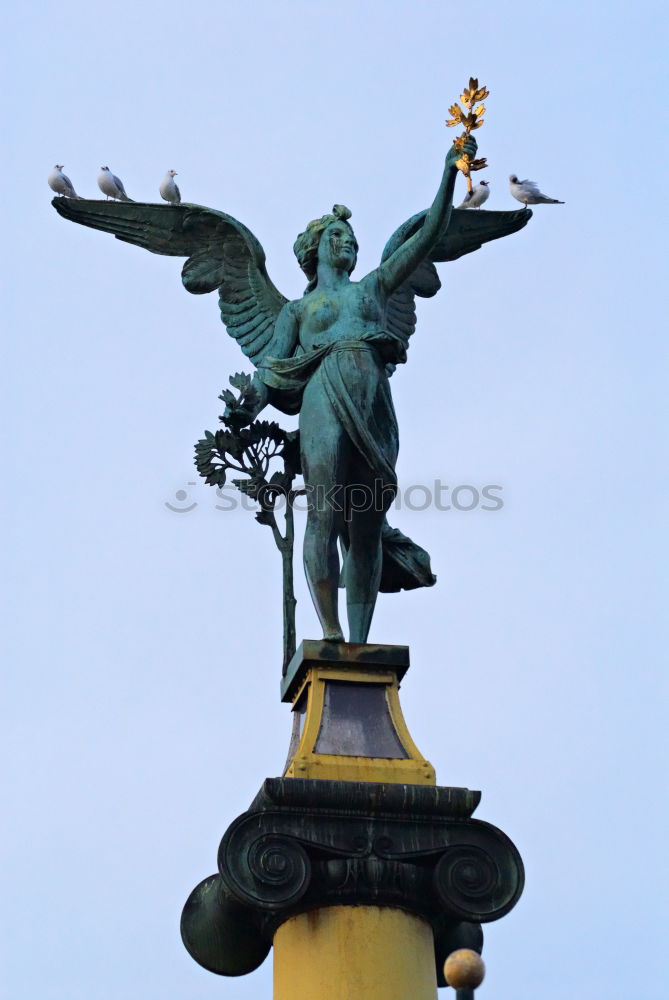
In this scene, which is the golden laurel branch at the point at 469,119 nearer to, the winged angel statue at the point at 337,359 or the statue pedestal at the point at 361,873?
the winged angel statue at the point at 337,359

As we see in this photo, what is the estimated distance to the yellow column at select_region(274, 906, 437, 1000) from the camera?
Answer: 1132 cm

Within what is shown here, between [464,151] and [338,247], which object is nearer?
[464,151]

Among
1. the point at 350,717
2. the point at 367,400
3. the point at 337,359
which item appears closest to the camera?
the point at 350,717

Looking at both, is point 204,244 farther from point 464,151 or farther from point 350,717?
point 350,717

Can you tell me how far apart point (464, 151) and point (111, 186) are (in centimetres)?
401

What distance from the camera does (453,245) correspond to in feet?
51.4

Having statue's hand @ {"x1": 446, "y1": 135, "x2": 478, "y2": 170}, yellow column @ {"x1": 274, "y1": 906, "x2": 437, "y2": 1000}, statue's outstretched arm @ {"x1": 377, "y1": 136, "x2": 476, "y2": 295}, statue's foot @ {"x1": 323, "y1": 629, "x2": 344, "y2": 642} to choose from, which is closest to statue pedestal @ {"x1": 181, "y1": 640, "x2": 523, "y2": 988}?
yellow column @ {"x1": 274, "y1": 906, "x2": 437, "y2": 1000}

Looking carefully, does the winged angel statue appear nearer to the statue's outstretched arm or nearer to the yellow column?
the statue's outstretched arm

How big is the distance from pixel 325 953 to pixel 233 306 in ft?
19.1

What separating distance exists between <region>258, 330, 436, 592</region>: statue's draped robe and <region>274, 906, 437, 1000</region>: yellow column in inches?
119

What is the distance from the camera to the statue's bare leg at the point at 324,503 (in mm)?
13344

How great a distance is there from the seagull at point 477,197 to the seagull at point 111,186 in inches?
115

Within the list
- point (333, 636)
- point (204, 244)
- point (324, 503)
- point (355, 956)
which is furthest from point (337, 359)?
point (355, 956)

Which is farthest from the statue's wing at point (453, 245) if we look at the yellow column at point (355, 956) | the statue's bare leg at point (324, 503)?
the yellow column at point (355, 956)
